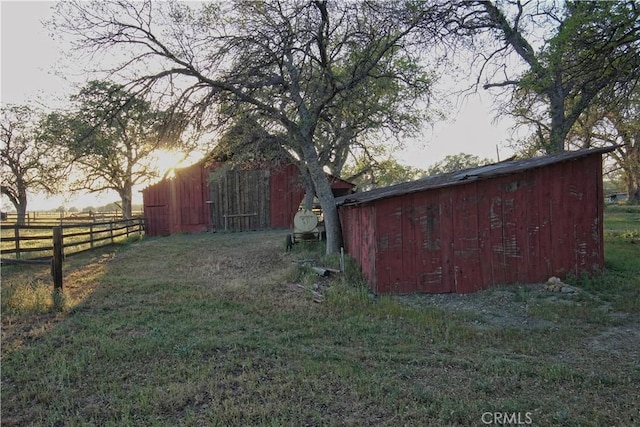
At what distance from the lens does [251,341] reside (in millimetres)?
5055

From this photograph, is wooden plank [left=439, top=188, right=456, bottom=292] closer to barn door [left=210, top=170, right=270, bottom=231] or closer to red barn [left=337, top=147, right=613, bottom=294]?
red barn [left=337, top=147, right=613, bottom=294]

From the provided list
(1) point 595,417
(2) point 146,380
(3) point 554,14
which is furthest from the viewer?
(3) point 554,14

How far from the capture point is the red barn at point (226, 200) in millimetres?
22391

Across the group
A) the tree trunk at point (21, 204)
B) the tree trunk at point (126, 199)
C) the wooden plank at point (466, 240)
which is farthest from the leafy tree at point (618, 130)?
the tree trunk at point (21, 204)

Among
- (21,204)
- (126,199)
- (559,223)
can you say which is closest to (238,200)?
(126,199)

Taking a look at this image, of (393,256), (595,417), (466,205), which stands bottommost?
(595,417)

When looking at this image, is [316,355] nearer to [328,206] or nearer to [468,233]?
[468,233]

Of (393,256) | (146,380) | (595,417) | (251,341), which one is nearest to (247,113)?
(393,256)

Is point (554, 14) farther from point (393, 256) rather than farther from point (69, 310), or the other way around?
point (69, 310)

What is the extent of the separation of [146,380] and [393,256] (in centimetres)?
514

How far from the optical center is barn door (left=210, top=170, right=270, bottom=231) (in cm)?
2236

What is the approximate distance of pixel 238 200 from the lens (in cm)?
2244

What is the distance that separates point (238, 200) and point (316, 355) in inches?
730

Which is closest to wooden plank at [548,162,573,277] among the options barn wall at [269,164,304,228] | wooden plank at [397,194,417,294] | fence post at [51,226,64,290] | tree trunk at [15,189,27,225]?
A: wooden plank at [397,194,417,294]
